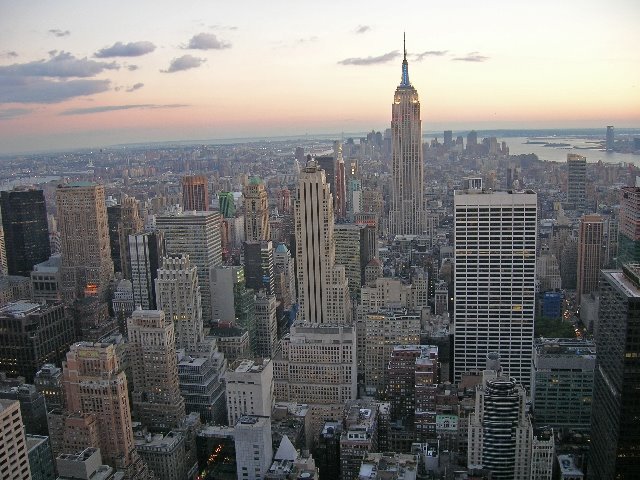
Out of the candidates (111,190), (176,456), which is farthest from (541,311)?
(111,190)

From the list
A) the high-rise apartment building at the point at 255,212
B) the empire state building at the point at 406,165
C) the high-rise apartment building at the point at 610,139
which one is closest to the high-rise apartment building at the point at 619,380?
the high-rise apartment building at the point at 610,139

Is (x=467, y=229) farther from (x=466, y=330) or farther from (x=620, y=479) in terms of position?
(x=620, y=479)

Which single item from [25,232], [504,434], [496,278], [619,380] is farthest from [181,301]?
[619,380]

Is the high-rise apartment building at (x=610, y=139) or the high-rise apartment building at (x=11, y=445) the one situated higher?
the high-rise apartment building at (x=610, y=139)

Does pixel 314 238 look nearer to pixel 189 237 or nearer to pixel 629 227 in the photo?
pixel 189 237

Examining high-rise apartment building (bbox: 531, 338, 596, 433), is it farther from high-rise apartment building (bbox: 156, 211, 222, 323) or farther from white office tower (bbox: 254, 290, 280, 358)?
high-rise apartment building (bbox: 156, 211, 222, 323)

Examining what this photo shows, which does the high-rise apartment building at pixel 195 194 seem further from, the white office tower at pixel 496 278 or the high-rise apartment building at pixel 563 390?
the high-rise apartment building at pixel 563 390

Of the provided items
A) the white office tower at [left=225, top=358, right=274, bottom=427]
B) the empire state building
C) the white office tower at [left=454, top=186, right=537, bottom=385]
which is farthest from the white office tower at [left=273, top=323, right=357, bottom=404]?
the empire state building
